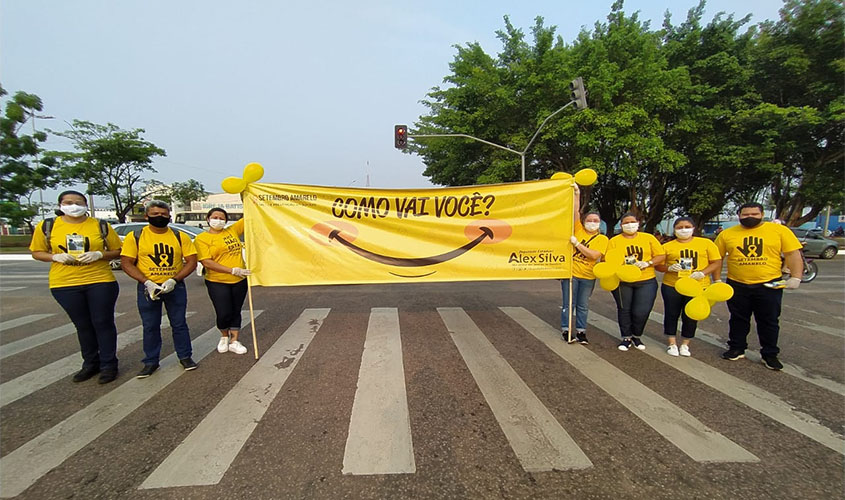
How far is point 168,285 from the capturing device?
3576 millimetres

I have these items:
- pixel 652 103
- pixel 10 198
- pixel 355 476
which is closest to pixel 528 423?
pixel 355 476

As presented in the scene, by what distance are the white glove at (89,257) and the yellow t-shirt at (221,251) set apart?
839mm

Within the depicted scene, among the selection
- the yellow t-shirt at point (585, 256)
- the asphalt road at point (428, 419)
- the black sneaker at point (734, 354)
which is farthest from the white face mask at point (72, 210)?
the black sneaker at point (734, 354)

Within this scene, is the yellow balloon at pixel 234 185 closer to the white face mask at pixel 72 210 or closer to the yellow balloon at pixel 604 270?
the white face mask at pixel 72 210

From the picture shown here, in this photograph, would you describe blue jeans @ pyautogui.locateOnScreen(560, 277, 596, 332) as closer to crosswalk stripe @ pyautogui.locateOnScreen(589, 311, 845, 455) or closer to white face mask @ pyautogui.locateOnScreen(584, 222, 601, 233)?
white face mask @ pyautogui.locateOnScreen(584, 222, 601, 233)

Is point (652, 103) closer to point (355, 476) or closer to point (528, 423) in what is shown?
point (528, 423)

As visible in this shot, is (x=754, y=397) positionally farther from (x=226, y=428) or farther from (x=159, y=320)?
(x=159, y=320)

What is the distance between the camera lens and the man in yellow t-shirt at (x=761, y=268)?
12.2 feet

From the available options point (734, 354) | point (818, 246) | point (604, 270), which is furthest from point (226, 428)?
point (818, 246)

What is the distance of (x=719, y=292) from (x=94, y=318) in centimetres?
667

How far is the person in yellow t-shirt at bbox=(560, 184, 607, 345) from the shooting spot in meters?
4.41

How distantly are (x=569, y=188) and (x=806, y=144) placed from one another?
20.4 meters

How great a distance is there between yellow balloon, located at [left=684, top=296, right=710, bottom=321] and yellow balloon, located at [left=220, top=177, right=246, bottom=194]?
5428 mm

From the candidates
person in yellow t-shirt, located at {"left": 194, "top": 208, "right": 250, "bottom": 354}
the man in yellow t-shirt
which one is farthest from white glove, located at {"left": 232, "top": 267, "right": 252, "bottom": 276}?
the man in yellow t-shirt
